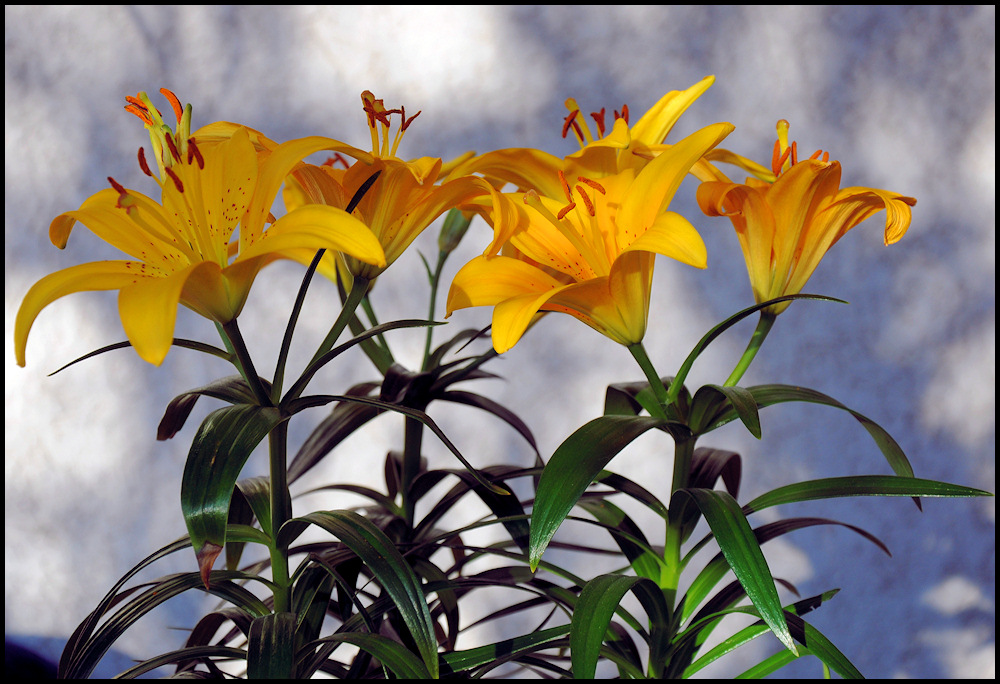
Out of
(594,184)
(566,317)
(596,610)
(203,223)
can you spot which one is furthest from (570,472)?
(566,317)

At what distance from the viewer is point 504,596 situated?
4.90 ft

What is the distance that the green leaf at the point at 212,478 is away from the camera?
0.49 metres

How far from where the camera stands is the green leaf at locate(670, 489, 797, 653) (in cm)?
53

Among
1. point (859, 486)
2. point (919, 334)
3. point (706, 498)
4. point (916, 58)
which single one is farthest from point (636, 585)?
point (916, 58)

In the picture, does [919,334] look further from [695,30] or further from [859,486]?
[859,486]

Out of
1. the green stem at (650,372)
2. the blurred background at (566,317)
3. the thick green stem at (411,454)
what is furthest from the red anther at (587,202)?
the blurred background at (566,317)

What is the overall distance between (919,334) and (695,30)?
68 centimetres

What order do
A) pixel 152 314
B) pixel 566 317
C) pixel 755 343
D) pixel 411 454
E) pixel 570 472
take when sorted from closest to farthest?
pixel 152 314 → pixel 570 472 → pixel 755 343 → pixel 411 454 → pixel 566 317

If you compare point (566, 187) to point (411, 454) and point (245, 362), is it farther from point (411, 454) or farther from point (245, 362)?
point (411, 454)

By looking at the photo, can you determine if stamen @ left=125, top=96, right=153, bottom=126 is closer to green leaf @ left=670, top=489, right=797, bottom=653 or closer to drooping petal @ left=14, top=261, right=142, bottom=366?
drooping petal @ left=14, top=261, right=142, bottom=366

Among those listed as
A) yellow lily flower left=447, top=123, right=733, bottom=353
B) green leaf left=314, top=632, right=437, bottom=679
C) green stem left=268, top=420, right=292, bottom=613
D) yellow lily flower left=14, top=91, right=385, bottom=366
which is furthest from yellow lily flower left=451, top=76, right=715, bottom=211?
green leaf left=314, top=632, right=437, bottom=679

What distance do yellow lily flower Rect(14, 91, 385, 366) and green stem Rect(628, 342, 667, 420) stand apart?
9.7 inches

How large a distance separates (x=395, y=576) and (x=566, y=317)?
96cm

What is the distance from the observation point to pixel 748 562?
542 millimetres
